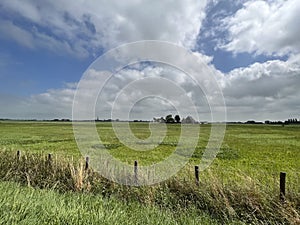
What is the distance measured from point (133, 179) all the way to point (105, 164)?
141 centimetres

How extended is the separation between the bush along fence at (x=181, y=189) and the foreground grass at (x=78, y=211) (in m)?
0.55

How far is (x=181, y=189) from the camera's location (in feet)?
26.5

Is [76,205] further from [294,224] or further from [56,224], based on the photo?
[294,224]

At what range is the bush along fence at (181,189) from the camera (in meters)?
6.61

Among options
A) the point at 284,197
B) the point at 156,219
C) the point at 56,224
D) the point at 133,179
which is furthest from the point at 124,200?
the point at 284,197

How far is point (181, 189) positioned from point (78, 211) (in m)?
3.12

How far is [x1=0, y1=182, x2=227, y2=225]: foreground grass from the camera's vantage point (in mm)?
5699

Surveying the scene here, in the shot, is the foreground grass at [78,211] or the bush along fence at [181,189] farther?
the bush along fence at [181,189]

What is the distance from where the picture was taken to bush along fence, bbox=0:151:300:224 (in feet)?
21.7

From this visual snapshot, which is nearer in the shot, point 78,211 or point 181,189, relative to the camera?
point 78,211

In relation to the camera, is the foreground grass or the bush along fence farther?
the bush along fence

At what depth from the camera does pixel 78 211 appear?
20.6ft

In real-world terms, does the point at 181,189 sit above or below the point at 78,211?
above

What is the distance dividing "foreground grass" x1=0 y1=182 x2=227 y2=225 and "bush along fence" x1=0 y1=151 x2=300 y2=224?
0.55 m
